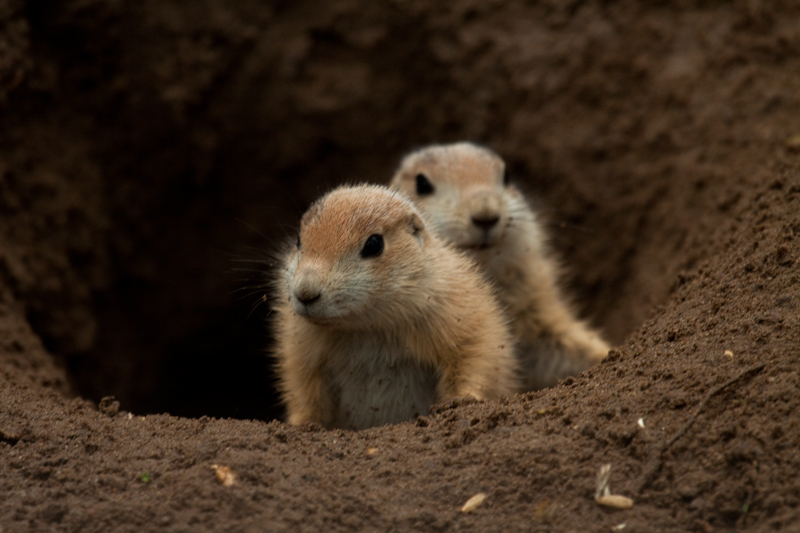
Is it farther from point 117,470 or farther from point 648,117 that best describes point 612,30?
point 117,470

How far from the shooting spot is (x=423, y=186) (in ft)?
21.9

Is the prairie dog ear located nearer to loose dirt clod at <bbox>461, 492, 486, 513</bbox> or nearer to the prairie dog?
the prairie dog

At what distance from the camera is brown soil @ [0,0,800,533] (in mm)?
3381

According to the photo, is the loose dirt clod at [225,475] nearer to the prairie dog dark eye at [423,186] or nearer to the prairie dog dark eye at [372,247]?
the prairie dog dark eye at [372,247]

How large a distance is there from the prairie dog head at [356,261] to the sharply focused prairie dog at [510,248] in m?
1.02

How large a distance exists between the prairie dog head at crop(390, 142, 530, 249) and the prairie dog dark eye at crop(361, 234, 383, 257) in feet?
3.29

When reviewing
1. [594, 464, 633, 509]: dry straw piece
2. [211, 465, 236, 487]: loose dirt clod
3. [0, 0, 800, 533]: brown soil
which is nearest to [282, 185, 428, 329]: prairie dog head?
A: [0, 0, 800, 533]: brown soil

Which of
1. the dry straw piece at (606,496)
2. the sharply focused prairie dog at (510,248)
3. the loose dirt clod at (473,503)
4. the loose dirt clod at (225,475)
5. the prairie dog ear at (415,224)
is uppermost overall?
the prairie dog ear at (415,224)

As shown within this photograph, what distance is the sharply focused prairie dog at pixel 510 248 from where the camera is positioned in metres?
6.19

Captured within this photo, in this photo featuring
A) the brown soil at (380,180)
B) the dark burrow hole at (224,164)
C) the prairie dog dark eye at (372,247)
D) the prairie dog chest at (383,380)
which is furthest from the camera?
the dark burrow hole at (224,164)

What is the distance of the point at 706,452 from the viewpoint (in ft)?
11.0

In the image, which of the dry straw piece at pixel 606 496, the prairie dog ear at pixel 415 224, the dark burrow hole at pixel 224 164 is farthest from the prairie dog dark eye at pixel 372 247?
the dark burrow hole at pixel 224 164

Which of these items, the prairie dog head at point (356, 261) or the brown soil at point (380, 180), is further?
the prairie dog head at point (356, 261)

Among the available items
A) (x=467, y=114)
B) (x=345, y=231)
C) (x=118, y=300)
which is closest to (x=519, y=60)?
(x=467, y=114)
